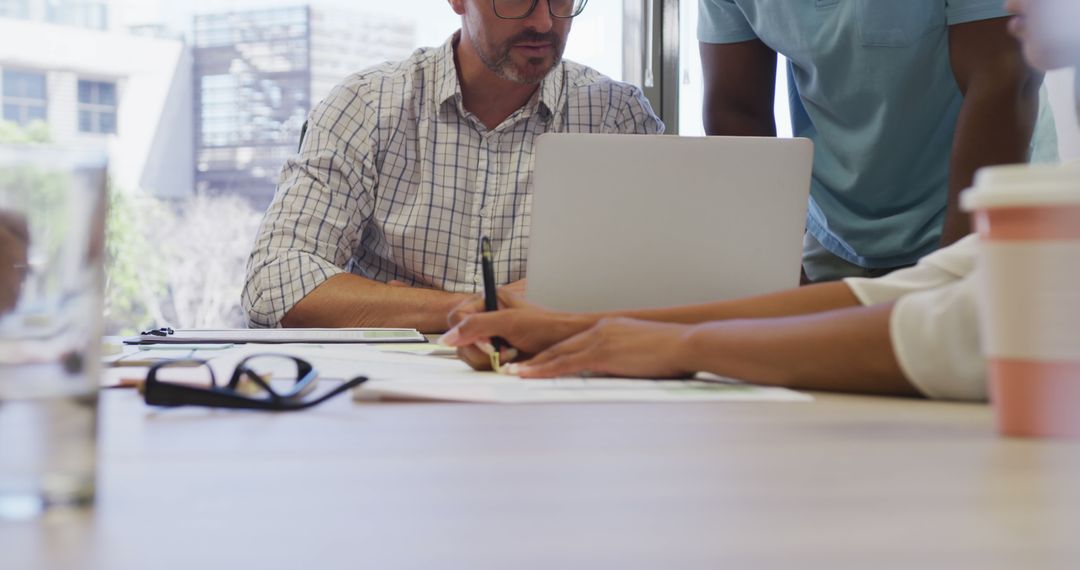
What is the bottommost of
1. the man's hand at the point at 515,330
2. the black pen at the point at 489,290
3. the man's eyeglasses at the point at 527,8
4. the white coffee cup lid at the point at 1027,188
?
the man's hand at the point at 515,330

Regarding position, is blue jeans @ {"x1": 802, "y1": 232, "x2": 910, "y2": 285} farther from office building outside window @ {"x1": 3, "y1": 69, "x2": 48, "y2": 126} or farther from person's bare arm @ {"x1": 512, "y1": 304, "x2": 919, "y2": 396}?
office building outside window @ {"x1": 3, "y1": 69, "x2": 48, "y2": 126}

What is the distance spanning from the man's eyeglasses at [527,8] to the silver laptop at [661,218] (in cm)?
88

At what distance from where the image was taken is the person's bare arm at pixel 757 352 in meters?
0.86

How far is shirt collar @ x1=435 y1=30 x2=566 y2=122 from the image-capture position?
2.21 m

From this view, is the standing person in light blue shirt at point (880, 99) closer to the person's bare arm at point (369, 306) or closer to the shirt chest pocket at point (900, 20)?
the shirt chest pocket at point (900, 20)

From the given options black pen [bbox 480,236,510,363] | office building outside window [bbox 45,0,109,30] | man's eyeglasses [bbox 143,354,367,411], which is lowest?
man's eyeglasses [bbox 143,354,367,411]

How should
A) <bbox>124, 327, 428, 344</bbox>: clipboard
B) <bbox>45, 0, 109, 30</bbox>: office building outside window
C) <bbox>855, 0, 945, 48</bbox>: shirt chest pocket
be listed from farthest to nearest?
1. <bbox>45, 0, 109, 30</bbox>: office building outside window
2. <bbox>855, 0, 945, 48</bbox>: shirt chest pocket
3. <bbox>124, 327, 428, 344</bbox>: clipboard

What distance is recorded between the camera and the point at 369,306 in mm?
1865

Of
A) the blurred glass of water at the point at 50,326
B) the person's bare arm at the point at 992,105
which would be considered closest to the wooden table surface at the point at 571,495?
the blurred glass of water at the point at 50,326

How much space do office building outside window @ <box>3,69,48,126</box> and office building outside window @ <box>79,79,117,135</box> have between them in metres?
0.12

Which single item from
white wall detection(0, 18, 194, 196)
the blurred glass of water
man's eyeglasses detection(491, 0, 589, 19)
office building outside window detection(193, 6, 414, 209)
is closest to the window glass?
office building outside window detection(193, 6, 414, 209)

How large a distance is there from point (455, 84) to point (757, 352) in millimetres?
1403

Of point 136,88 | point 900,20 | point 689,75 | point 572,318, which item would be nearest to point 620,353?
point 572,318

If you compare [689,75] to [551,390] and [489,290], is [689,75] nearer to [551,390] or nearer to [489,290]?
[489,290]
